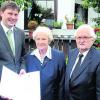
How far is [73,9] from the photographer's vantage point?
56.5ft

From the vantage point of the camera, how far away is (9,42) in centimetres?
486

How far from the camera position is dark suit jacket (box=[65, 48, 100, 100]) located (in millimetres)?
4504

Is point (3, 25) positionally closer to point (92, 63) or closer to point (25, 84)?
point (25, 84)

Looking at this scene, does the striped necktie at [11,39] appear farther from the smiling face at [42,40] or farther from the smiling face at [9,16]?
the smiling face at [42,40]

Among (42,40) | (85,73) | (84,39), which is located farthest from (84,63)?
(42,40)

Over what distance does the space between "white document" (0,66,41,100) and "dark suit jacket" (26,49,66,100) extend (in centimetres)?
24

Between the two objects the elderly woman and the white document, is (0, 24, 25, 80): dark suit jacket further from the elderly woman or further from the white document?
the white document

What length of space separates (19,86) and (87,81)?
75 centimetres

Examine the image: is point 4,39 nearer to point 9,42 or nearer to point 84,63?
point 9,42

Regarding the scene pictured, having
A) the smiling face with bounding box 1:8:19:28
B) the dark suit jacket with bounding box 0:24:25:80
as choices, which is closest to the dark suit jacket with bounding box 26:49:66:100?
the dark suit jacket with bounding box 0:24:25:80

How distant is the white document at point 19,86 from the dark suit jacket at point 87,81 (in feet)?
1.35

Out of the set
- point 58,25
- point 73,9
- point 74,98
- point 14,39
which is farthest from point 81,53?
point 73,9

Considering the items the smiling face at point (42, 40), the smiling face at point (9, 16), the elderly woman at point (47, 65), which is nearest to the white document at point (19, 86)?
the elderly woman at point (47, 65)

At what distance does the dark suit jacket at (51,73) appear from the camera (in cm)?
474
